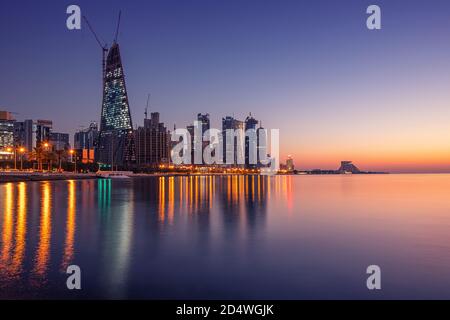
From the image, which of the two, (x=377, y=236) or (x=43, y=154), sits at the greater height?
(x=43, y=154)

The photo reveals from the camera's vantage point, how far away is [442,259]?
16.6 metres

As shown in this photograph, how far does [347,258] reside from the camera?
16484 millimetres

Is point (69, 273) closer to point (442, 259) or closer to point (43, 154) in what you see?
point (442, 259)

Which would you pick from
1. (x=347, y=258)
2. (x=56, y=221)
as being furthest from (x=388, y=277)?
(x=56, y=221)

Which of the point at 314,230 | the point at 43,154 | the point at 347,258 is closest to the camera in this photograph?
the point at 347,258

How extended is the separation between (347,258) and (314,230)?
27.2ft

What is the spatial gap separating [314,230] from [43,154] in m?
138

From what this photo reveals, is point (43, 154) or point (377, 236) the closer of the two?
point (377, 236)
